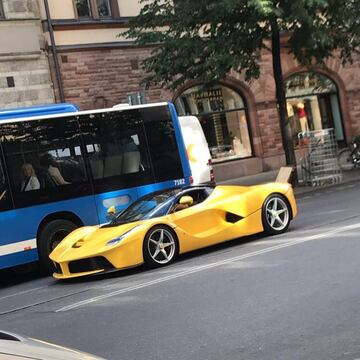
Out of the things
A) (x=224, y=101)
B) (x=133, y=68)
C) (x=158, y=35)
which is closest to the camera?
(x=158, y=35)

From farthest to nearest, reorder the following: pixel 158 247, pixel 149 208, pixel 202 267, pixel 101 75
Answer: pixel 101 75 → pixel 149 208 → pixel 158 247 → pixel 202 267

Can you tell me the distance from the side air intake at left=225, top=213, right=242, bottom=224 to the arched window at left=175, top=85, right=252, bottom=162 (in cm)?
1321

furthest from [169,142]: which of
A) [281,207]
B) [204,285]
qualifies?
[204,285]

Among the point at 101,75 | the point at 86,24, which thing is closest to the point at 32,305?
the point at 101,75

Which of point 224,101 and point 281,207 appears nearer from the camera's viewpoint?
point 281,207

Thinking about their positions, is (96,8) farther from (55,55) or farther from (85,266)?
(85,266)

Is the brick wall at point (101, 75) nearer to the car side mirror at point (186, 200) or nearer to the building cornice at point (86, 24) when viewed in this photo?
the building cornice at point (86, 24)

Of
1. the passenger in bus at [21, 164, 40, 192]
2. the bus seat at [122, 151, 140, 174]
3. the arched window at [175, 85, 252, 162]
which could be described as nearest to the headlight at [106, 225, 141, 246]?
the passenger in bus at [21, 164, 40, 192]

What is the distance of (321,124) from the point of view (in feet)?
85.4

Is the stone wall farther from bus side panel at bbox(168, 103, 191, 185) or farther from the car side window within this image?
the car side window

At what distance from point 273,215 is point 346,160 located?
12.8 meters

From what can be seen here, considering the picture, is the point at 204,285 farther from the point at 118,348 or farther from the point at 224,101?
the point at 224,101

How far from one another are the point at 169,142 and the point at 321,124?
624 inches

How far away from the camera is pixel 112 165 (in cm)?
1076
